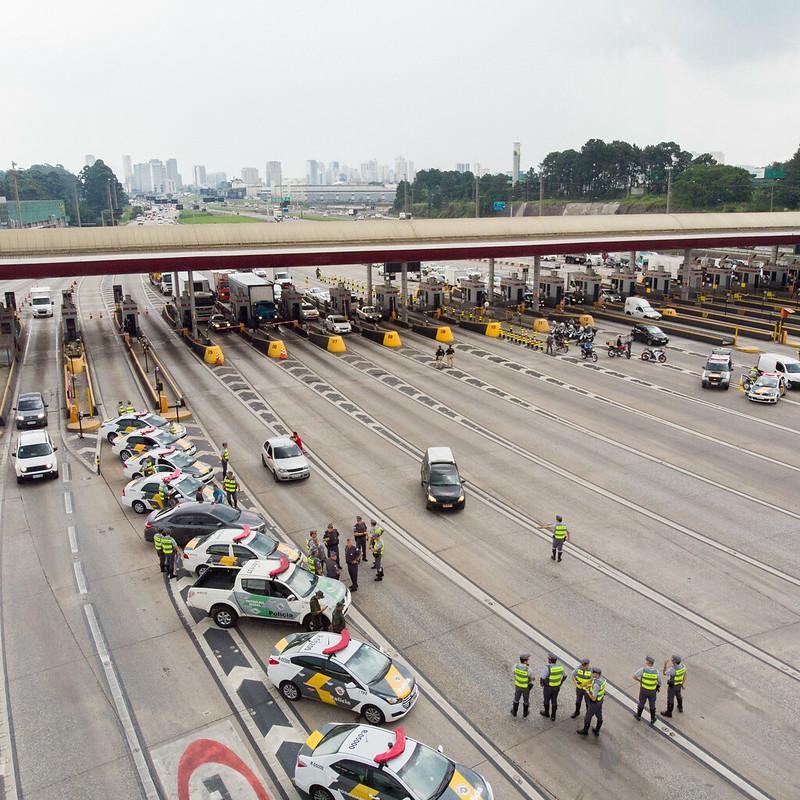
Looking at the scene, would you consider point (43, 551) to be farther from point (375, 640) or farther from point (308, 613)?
point (375, 640)

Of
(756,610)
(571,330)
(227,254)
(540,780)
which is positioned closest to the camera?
(540,780)

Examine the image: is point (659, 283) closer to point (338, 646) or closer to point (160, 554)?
point (160, 554)

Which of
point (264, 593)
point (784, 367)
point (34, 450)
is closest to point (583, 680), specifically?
point (264, 593)

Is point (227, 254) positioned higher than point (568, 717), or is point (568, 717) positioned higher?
point (227, 254)

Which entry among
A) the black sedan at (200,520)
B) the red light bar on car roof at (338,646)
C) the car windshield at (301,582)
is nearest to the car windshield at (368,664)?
the red light bar on car roof at (338,646)

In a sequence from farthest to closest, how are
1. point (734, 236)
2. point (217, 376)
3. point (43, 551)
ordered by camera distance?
point (734, 236)
point (217, 376)
point (43, 551)

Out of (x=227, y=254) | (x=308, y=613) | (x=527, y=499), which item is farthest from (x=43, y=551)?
→ (x=227, y=254)

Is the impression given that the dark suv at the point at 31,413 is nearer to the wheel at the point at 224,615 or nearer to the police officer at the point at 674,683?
the wheel at the point at 224,615
